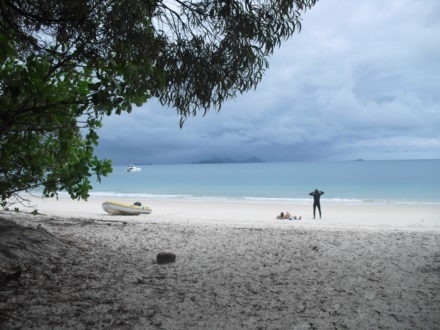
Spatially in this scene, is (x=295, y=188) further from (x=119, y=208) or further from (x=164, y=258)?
(x=164, y=258)

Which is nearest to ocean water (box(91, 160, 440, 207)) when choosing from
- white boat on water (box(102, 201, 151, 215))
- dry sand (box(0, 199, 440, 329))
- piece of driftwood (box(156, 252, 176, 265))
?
white boat on water (box(102, 201, 151, 215))

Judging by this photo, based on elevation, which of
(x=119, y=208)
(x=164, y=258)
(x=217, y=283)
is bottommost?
(x=217, y=283)

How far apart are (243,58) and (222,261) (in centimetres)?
318

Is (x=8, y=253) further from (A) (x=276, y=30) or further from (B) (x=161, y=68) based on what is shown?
(A) (x=276, y=30)

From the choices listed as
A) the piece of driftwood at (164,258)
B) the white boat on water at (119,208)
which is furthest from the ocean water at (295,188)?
the piece of driftwood at (164,258)

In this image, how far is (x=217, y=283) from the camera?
468 cm

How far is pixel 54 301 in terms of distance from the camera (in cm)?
363

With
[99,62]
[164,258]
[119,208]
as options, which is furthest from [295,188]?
[99,62]

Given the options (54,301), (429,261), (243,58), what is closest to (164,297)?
(54,301)

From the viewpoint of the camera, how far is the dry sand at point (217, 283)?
3.47 meters

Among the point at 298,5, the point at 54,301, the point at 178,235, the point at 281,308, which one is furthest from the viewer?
the point at 178,235

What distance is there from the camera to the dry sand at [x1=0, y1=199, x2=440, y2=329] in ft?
11.4

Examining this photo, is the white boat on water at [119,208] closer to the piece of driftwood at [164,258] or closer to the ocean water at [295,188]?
the piece of driftwood at [164,258]

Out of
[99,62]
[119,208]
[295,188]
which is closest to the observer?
[99,62]
